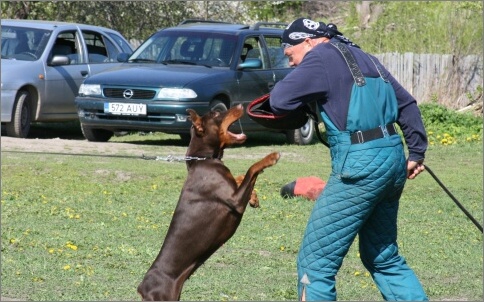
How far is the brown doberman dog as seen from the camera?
575 cm

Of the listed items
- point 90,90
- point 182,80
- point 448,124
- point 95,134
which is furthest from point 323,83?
point 448,124

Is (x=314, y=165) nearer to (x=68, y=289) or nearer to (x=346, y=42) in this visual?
(x=68, y=289)

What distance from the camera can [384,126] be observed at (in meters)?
5.48

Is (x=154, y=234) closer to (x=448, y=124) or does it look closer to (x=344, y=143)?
(x=344, y=143)

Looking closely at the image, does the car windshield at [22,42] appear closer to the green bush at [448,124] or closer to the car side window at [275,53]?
the car side window at [275,53]

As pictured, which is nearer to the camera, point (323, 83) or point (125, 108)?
point (323, 83)

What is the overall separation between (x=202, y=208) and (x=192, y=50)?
1012cm

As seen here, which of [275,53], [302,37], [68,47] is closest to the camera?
[302,37]

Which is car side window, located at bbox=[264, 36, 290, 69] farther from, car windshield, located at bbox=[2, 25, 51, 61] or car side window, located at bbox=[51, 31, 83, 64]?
car windshield, located at bbox=[2, 25, 51, 61]

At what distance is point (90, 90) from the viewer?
600 inches

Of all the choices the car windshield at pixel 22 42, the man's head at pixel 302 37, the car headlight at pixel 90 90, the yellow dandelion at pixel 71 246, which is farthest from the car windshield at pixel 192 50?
the man's head at pixel 302 37

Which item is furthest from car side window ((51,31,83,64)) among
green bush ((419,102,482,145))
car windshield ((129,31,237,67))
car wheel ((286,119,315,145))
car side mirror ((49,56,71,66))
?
green bush ((419,102,482,145))

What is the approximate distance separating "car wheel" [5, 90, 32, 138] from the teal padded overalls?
10.7m

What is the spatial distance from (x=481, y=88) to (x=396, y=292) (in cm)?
1670
